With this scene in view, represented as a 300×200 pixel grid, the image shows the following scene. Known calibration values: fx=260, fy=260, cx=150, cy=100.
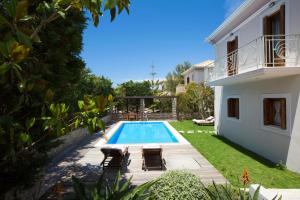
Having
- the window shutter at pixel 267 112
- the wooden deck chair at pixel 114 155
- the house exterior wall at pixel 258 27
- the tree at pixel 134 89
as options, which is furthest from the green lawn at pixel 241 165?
the tree at pixel 134 89

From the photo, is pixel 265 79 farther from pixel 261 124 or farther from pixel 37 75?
A: pixel 37 75

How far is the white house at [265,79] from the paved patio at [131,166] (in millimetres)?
2898

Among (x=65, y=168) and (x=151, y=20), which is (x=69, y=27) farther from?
(x=151, y=20)

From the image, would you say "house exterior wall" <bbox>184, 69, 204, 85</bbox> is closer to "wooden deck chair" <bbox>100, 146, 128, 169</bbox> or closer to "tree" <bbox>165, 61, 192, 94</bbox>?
"tree" <bbox>165, 61, 192, 94</bbox>

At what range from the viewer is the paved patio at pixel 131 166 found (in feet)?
27.1

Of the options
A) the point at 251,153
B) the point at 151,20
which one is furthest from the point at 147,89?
the point at 251,153

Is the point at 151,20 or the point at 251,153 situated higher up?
the point at 151,20

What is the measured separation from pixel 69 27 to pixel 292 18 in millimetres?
7535

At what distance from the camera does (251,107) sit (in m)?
12.6

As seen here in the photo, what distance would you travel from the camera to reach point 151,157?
1022cm

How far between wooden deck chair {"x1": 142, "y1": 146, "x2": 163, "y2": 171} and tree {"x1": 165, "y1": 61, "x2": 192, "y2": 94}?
131 feet

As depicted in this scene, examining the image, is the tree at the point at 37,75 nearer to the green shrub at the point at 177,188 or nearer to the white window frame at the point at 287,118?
the green shrub at the point at 177,188

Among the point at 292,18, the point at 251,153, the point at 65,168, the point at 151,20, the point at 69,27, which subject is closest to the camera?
the point at 69,27

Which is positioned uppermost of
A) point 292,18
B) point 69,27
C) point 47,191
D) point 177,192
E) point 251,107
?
point 292,18
